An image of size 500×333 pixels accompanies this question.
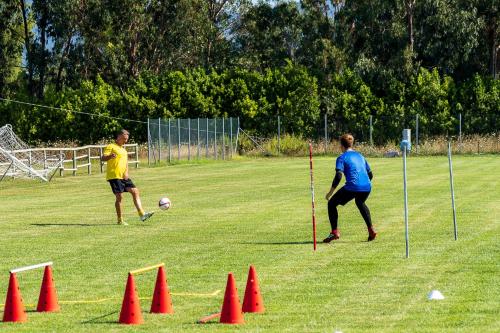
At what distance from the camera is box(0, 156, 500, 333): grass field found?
1148 centimetres

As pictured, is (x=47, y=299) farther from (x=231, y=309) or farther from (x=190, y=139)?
(x=190, y=139)

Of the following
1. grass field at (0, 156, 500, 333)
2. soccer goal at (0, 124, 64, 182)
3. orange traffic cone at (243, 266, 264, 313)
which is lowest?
grass field at (0, 156, 500, 333)

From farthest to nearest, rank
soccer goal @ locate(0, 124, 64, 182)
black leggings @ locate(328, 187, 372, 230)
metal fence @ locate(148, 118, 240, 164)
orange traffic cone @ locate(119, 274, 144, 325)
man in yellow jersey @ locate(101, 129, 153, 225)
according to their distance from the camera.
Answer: metal fence @ locate(148, 118, 240, 164), soccer goal @ locate(0, 124, 64, 182), man in yellow jersey @ locate(101, 129, 153, 225), black leggings @ locate(328, 187, 372, 230), orange traffic cone @ locate(119, 274, 144, 325)

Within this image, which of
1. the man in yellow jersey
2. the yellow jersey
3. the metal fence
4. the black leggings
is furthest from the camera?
the metal fence

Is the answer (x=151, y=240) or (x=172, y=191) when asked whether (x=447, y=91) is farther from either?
(x=151, y=240)

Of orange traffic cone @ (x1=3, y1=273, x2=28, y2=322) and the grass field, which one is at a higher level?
orange traffic cone @ (x1=3, y1=273, x2=28, y2=322)

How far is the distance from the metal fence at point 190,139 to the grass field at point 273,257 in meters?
22.9

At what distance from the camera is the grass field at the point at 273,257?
1148 centimetres

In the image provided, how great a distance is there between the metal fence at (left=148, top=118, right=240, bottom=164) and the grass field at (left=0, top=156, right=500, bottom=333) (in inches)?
904

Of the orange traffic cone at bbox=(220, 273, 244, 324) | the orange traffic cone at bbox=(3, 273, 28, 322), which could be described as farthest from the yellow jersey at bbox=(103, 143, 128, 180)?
the orange traffic cone at bbox=(220, 273, 244, 324)

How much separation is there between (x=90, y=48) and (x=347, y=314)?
221 feet

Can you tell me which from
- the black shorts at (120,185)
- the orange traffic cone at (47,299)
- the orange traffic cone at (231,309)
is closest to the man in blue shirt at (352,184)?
the black shorts at (120,185)

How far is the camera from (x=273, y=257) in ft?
54.5

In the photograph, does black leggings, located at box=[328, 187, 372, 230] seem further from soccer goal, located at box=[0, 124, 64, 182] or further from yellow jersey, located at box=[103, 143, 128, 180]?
soccer goal, located at box=[0, 124, 64, 182]
